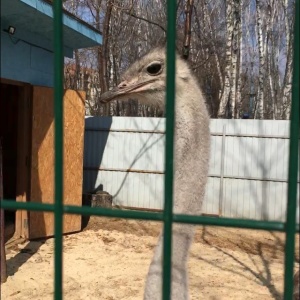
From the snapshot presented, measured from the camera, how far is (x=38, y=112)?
22.1ft

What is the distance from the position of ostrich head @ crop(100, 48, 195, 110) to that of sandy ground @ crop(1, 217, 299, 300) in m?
2.83

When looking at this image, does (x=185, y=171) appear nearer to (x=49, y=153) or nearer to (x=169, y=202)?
(x=169, y=202)

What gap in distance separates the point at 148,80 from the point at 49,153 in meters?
4.47

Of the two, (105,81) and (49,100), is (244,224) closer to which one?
(49,100)

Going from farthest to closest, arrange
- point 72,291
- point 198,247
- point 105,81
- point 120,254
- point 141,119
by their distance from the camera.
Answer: point 105,81 → point 141,119 → point 198,247 → point 120,254 → point 72,291

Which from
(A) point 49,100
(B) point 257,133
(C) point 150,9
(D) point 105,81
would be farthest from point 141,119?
(C) point 150,9

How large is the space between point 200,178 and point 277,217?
6.77 m

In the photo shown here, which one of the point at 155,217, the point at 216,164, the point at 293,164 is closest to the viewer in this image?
the point at 293,164

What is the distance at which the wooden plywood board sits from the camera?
675cm

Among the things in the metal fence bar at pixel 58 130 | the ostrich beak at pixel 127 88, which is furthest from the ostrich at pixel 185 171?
the metal fence bar at pixel 58 130

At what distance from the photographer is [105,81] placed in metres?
13.6

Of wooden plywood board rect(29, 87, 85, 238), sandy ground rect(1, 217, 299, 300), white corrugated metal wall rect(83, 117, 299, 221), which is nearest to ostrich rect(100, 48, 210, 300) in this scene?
sandy ground rect(1, 217, 299, 300)

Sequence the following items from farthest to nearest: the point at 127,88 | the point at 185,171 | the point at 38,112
Answer: 1. the point at 38,112
2. the point at 127,88
3. the point at 185,171

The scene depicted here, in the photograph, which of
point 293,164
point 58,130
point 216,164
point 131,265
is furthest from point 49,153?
point 293,164
